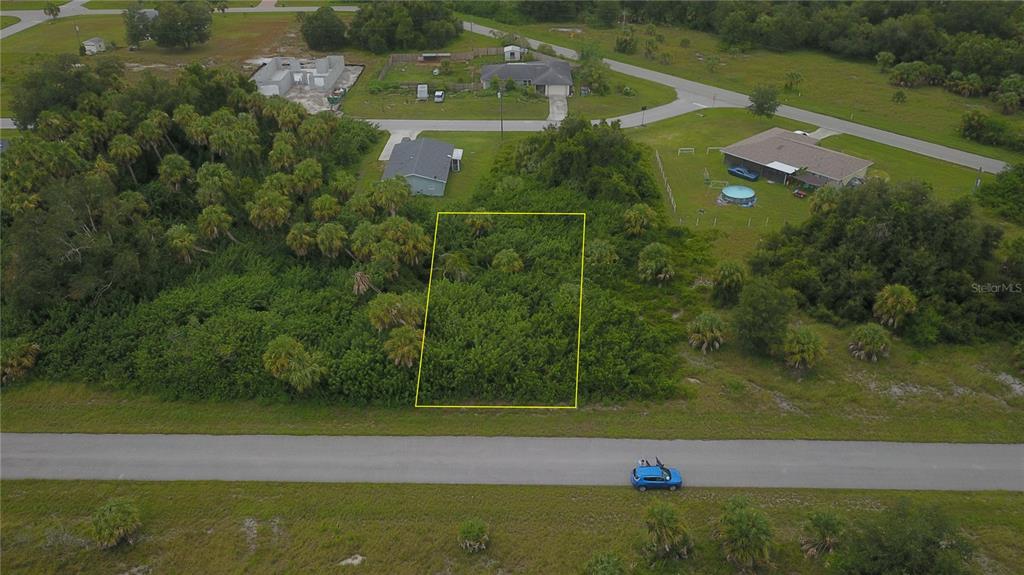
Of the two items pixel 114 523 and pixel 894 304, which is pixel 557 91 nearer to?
pixel 894 304

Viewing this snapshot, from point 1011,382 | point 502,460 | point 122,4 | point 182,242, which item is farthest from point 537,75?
point 122,4

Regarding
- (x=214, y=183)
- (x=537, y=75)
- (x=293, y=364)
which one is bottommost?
(x=293, y=364)

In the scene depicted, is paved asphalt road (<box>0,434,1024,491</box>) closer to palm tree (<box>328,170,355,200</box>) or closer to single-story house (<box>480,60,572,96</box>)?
palm tree (<box>328,170,355,200</box>)

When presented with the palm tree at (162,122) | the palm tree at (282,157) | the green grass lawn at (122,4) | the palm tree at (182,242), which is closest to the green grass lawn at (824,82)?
the green grass lawn at (122,4)

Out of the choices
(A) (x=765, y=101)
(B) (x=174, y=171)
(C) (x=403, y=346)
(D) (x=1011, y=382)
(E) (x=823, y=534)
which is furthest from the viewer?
(A) (x=765, y=101)

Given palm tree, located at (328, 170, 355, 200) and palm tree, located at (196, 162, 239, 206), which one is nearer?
palm tree, located at (196, 162, 239, 206)

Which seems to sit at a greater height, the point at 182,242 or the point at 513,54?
the point at 513,54

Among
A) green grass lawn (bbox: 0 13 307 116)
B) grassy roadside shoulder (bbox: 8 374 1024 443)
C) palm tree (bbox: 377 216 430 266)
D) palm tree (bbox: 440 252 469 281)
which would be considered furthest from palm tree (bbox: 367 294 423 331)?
green grass lawn (bbox: 0 13 307 116)
